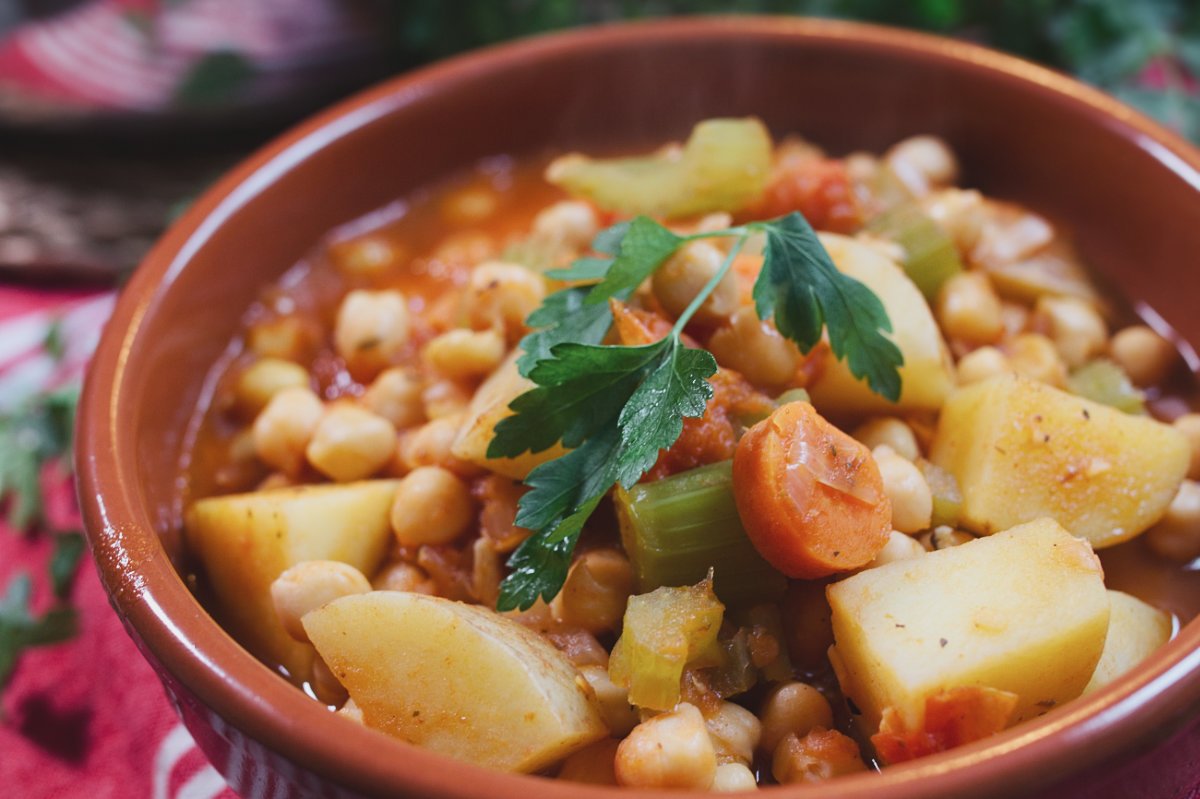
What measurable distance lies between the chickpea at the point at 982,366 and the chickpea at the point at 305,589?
1.28 metres

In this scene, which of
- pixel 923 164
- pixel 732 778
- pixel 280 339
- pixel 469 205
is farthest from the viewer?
pixel 469 205

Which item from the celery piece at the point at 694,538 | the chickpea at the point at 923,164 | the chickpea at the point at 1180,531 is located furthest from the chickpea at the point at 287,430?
the chickpea at the point at 1180,531

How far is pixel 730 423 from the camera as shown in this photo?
2.11 m

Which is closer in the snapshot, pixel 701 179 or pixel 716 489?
pixel 716 489

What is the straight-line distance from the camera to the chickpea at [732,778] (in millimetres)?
1821

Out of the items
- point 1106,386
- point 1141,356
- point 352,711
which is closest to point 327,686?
point 352,711

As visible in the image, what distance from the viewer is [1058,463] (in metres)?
2.14

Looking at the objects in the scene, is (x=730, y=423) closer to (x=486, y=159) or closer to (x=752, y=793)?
(x=752, y=793)

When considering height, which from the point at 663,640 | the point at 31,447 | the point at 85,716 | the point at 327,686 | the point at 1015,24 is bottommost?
the point at 85,716

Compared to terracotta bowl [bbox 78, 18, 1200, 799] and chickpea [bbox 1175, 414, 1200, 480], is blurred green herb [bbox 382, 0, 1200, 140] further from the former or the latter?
chickpea [bbox 1175, 414, 1200, 480]

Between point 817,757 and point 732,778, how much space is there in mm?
135

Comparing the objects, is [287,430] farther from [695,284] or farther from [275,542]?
[695,284]

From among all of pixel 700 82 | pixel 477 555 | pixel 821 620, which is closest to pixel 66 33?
pixel 700 82

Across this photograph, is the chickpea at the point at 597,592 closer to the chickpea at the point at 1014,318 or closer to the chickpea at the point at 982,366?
the chickpea at the point at 982,366
